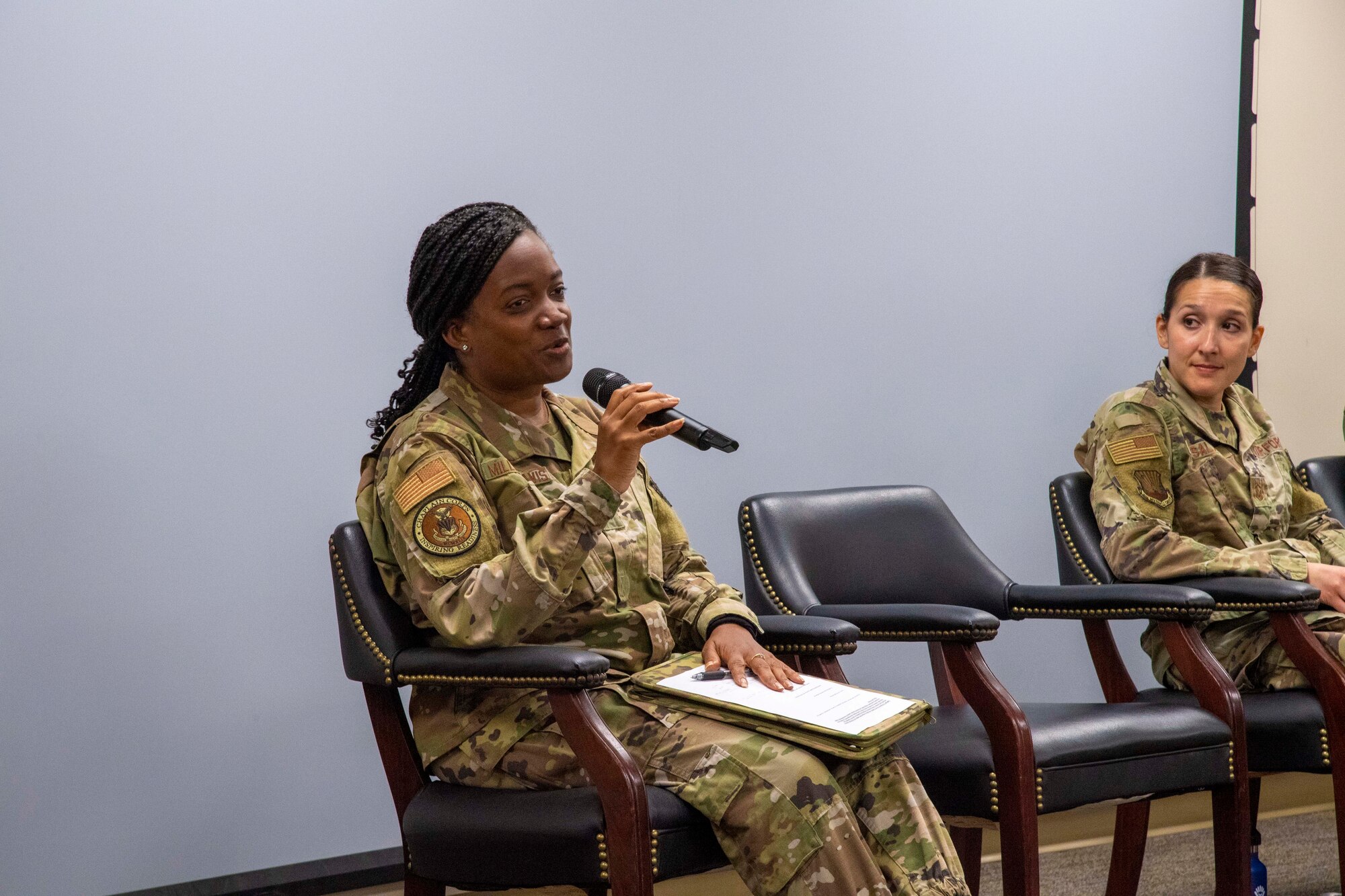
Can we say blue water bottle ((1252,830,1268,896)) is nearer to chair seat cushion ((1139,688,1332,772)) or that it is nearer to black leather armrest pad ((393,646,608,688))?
chair seat cushion ((1139,688,1332,772))

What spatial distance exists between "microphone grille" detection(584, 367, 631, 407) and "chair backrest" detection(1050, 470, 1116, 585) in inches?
48.4

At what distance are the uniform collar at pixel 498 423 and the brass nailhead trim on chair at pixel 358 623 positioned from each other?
0.29 m

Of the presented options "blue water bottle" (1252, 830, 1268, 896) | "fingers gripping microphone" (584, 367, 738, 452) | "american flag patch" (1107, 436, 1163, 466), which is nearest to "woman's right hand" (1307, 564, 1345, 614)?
"american flag patch" (1107, 436, 1163, 466)

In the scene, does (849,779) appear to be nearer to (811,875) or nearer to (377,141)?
(811,875)

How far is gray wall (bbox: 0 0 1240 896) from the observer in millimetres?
2453

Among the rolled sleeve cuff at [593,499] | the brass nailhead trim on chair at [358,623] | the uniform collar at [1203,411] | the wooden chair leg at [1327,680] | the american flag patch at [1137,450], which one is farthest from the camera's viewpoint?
the uniform collar at [1203,411]

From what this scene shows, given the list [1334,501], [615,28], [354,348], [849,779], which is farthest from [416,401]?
[1334,501]

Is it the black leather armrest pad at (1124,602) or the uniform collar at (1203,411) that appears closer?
the black leather armrest pad at (1124,602)

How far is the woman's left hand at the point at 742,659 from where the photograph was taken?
6.34 ft

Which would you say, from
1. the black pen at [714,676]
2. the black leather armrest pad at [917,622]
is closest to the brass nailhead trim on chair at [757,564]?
the black leather armrest pad at [917,622]

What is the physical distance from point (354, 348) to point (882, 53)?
59.0 inches

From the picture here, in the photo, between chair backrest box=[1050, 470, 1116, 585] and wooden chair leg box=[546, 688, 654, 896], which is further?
chair backrest box=[1050, 470, 1116, 585]

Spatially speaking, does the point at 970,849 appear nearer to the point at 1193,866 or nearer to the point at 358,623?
the point at 1193,866

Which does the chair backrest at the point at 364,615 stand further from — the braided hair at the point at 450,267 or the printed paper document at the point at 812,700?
the printed paper document at the point at 812,700
